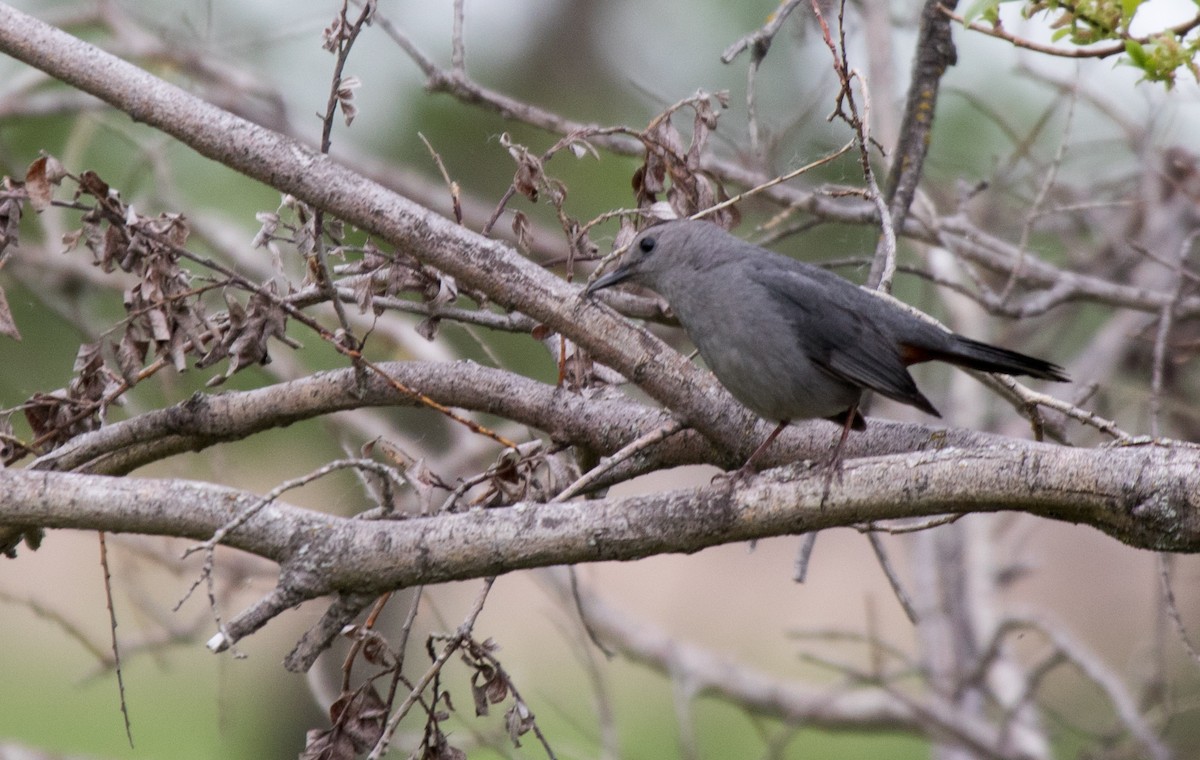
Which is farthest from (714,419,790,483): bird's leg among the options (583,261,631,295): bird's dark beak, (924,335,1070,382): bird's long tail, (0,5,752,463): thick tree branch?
(583,261,631,295): bird's dark beak

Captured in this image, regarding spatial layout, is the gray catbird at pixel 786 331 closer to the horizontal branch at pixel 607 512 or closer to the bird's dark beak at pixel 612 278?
the bird's dark beak at pixel 612 278

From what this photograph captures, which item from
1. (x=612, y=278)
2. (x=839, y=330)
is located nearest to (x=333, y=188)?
(x=612, y=278)

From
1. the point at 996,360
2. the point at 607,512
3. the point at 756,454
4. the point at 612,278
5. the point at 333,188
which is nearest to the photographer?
the point at 607,512

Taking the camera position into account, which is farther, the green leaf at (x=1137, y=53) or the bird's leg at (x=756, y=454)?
the bird's leg at (x=756, y=454)

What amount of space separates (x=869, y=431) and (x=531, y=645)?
9.86 m

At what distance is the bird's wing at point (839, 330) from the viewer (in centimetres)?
324

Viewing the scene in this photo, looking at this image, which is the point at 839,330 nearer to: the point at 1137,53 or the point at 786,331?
the point at 786,331

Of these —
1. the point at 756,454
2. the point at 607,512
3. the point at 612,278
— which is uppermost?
the point at 612,278

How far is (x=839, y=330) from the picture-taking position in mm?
3361

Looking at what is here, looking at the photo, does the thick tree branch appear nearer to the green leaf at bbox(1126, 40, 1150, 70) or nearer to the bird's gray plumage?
the bird's gray plumage

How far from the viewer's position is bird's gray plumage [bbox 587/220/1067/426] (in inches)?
125

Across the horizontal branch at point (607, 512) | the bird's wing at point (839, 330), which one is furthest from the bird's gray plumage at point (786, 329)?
the horizontal branch at point (607, 512)

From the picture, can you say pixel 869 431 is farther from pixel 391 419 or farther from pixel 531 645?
pixel 531 645

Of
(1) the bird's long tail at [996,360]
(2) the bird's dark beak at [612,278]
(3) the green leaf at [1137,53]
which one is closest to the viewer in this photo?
(3) the green leaf at [1137,53]
